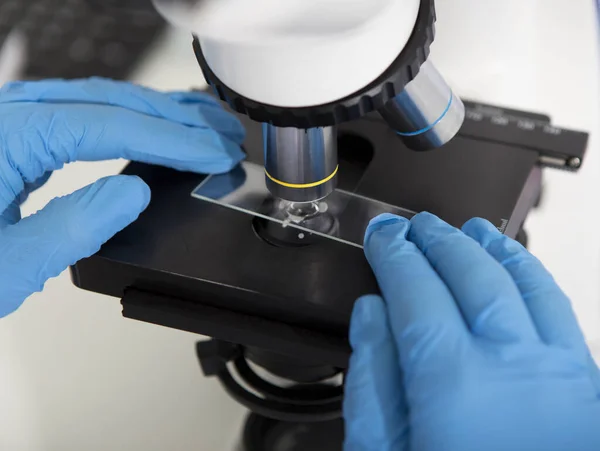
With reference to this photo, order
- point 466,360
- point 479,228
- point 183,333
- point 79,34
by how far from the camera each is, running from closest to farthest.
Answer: point 466,360 → point 479,228 → point 183,333 → point 79,34

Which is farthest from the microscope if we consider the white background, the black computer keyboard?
the black computer keyboard

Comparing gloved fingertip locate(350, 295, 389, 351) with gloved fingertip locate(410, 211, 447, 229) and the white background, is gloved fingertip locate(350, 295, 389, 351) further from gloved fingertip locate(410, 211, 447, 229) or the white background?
the white background

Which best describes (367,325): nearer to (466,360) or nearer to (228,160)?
(466,360)

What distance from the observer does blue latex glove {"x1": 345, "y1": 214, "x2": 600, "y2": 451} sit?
0.43 meters

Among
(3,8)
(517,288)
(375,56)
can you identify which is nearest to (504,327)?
(517,288)

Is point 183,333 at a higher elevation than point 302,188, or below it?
below

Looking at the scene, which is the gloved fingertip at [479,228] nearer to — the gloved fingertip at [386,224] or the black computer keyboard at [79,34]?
the gloved fingertip at [386,224]

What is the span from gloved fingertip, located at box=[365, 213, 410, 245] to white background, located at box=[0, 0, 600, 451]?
0.38 meters

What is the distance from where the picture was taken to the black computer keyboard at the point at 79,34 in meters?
1.02

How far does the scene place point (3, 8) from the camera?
1.10 m

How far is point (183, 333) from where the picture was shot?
85 cm

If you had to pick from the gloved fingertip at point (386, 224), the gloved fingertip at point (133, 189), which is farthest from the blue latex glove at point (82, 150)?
the gloved fingertip at point (386, 224)

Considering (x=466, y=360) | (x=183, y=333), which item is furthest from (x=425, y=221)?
(x=183, y=333)

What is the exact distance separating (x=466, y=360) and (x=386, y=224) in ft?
0.50
